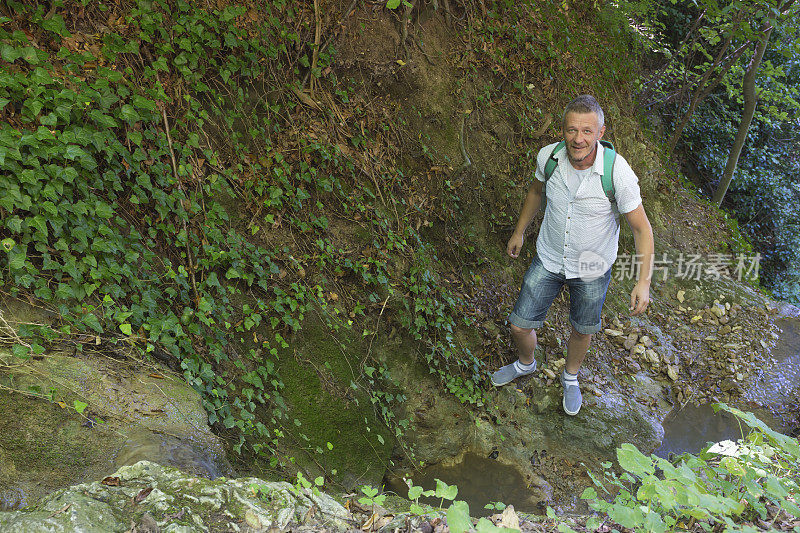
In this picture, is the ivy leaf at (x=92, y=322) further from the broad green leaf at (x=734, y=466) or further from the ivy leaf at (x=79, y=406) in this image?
the broad green leaf at (x=734, y=466)

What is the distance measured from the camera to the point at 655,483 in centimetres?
226

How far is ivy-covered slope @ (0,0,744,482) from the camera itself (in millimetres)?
2865

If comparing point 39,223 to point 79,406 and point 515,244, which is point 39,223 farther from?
point 515,244

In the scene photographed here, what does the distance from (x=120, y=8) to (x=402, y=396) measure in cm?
350

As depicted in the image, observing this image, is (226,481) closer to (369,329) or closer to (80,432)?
(80,432)

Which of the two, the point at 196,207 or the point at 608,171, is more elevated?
the point at 608,171

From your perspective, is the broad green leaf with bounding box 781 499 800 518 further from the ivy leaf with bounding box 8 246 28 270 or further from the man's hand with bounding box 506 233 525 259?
the ivy leaf with bounding box 8 246 28 270

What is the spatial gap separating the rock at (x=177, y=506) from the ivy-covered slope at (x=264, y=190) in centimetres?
85

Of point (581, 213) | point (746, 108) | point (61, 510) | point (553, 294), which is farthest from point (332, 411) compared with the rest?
point (746, 108)

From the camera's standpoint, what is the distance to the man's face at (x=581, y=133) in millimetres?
3463

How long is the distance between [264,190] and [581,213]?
7.82ft

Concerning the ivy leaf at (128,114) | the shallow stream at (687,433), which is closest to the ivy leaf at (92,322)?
the ivy leaf at (128,114)

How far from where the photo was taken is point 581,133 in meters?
3.49

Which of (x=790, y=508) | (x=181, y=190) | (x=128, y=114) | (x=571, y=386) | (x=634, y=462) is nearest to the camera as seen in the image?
(x=790, y=508)
